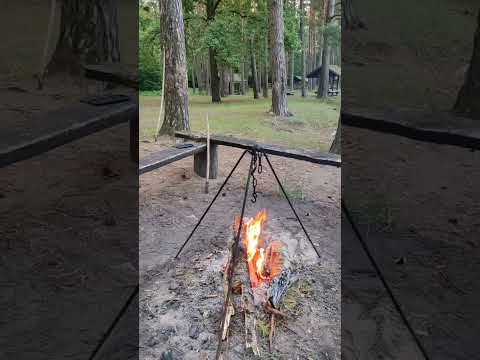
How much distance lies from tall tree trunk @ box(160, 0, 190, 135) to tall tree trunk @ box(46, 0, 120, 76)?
7.19 ft

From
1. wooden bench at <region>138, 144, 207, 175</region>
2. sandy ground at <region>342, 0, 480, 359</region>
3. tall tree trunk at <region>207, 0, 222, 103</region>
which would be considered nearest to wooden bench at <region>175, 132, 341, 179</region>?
wooden bench at <region>138, 144, 207, 175</region>

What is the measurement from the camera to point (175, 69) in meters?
6.96

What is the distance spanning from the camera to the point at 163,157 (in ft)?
12.6

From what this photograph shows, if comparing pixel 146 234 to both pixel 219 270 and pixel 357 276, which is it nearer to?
pixel 219 270

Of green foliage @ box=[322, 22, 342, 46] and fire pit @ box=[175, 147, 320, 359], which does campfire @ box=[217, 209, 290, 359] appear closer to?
fire pit @ box=[175, 147, 320, 359]

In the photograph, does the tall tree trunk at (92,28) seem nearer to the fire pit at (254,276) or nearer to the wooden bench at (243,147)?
the wooden bench at (243,147)

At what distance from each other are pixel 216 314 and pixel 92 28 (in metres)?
3.47

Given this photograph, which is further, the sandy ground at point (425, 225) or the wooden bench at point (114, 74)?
the wooden bench at point (114, 74)

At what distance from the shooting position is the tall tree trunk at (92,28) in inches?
145

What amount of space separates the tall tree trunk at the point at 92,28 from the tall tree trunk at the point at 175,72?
7.19ft

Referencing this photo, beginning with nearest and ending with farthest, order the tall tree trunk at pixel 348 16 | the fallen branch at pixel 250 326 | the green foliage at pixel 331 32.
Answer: the tall tree trunk at pixel 348 16 → the fallen branch at pixel 250 326 → the green foliage at pixel 331 32

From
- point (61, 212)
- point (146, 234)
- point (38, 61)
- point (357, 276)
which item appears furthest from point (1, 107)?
point (357, 276)

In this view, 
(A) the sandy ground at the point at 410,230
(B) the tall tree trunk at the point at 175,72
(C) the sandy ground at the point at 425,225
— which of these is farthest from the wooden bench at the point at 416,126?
(B) the tall tree trunk at the point at 175,72

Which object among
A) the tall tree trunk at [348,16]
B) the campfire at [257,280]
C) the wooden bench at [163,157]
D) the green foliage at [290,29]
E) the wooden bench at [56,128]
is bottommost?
the campfire at [257,280]
